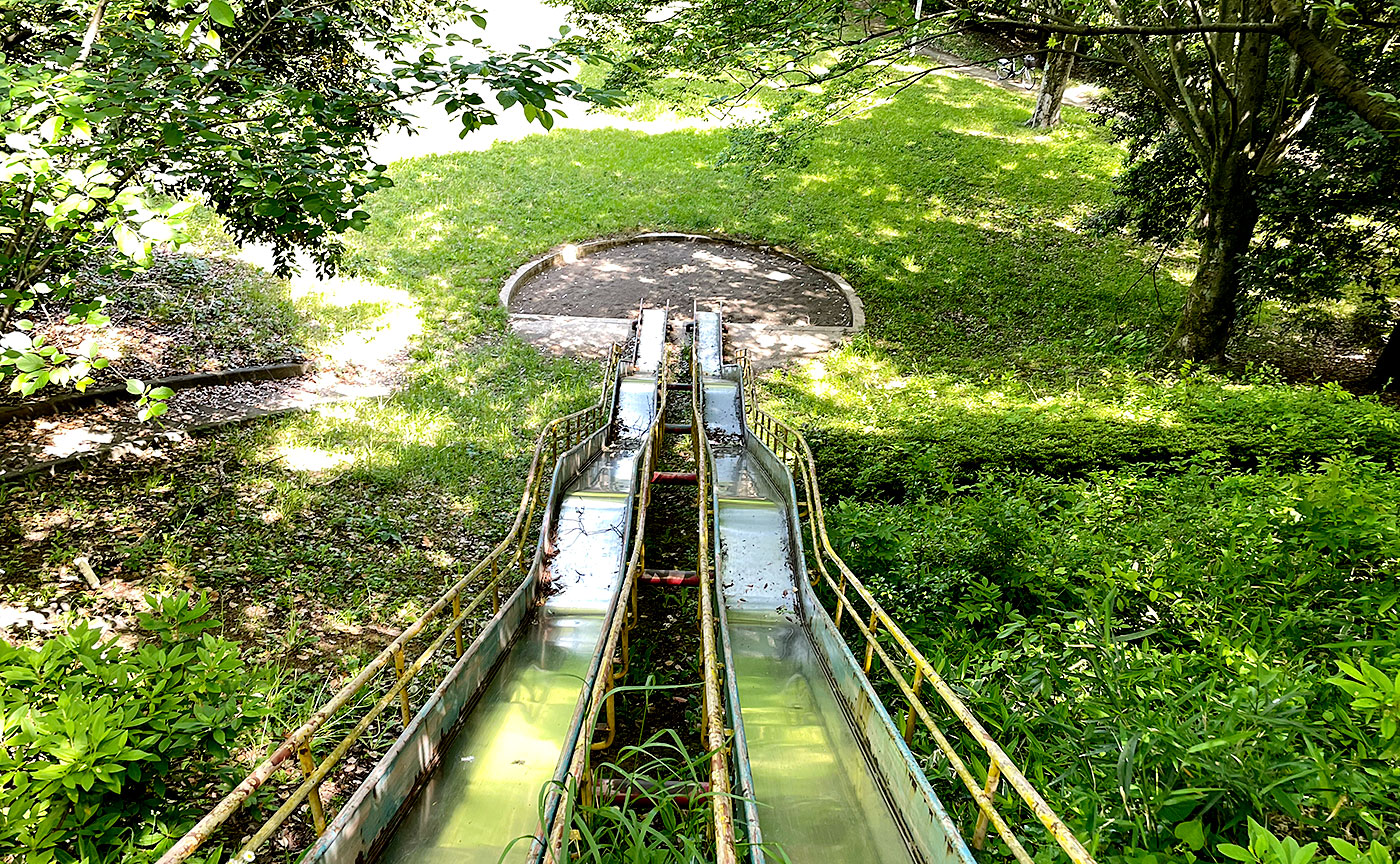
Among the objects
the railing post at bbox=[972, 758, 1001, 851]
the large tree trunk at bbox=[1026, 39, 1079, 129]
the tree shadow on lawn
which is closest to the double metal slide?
the railing post at bbox=[972, 758, 1001, 851]

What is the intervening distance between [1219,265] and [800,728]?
1198cm

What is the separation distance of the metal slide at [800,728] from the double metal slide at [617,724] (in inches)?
Result: 0.5

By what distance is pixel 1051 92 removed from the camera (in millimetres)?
24156

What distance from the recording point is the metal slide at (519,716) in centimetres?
375

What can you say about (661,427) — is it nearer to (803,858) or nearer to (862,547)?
(862,547)

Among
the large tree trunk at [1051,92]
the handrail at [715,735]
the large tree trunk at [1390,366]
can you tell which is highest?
the large tree trunk at [1051,92]

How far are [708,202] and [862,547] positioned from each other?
17490 millimetres

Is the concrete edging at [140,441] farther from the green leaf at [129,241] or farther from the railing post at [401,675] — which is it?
the green leaf at [129,241]

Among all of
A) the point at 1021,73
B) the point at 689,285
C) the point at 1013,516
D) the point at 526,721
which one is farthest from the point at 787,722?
the point at 1021,73

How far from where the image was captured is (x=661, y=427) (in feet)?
34.4

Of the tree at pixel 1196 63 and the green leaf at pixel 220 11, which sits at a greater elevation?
the tree at pixel 1196 63

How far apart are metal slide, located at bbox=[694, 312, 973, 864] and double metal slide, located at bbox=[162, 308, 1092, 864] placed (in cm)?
1

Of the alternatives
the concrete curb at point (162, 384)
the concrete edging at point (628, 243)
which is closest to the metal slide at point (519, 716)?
the concrete curb at point (162, 384)

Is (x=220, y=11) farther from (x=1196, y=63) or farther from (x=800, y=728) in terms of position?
(x=1196, y=63)
